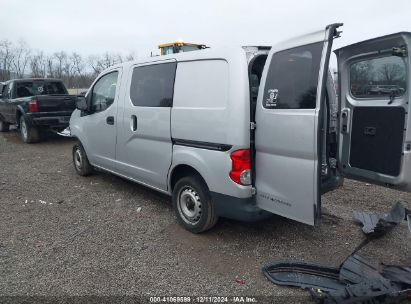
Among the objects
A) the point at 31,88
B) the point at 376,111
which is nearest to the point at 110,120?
the point at 376,111

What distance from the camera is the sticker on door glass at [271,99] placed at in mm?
3105

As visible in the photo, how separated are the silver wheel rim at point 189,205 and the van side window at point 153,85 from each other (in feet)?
3.42

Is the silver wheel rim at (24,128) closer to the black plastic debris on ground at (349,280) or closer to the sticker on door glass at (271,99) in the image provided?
the sticker on door glass at (271,99)

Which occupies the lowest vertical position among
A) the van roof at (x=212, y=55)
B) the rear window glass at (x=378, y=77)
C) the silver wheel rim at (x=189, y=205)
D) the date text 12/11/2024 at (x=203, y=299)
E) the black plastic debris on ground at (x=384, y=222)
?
the date text 12/11/2024 at (x=203, y=299)

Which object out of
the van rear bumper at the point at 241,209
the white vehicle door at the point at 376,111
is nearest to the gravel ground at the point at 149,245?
the van rear bumper at the point at 241,209

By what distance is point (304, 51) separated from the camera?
290 centimetres

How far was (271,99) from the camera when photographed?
3.14m

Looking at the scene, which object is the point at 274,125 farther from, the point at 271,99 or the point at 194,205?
the point at 194,205

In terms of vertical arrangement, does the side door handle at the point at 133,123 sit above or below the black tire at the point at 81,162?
above

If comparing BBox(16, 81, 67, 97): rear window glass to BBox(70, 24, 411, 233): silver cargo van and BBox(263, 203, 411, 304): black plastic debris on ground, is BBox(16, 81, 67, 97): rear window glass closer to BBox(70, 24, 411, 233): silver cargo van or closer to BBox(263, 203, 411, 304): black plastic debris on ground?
BBox(70, 24, 411, 233): silver cargo van

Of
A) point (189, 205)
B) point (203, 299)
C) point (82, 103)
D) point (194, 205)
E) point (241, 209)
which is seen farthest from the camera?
point (82, 103)

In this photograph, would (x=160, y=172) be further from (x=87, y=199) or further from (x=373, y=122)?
(x=373, y=122)

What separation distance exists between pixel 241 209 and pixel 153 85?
198 cm

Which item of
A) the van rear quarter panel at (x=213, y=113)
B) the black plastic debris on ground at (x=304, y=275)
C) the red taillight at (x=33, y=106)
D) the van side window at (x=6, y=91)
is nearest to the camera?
the black plastic debris on ground at (x=304, y=275)
